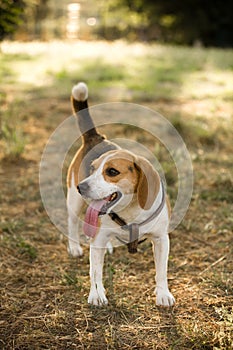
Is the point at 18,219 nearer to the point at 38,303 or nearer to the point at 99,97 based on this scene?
the point at 38,303

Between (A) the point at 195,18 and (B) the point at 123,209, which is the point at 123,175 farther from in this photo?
(A) the point at 195,18

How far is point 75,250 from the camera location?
4.14m

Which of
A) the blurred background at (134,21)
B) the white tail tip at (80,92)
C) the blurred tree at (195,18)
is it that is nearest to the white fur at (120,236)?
the white tail tip at (80,92)

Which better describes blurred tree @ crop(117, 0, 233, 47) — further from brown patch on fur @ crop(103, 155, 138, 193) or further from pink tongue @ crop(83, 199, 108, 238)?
pink tongue @ crop(83, 199, 108, 238)

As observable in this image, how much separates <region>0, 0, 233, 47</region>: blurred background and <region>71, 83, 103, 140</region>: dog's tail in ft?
63.7

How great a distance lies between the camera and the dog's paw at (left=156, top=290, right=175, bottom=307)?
11.0 feet

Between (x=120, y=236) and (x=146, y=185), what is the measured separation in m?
0.43

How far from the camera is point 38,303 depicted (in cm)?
338

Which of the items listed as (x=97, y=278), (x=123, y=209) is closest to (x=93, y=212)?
(x=123, y=209)

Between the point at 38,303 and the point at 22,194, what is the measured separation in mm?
2076

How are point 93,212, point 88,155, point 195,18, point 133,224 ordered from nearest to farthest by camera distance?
point 93,212 < point 133,224 < point 88,155 < point 195,18

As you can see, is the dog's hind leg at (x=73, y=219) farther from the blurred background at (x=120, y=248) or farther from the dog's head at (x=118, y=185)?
the dog's head at (x=118, y=185)

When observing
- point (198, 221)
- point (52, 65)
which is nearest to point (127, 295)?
point (198, 221)

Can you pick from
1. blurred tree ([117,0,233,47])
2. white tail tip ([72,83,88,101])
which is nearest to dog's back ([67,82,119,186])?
white tail tip ([72,83,88,101])
